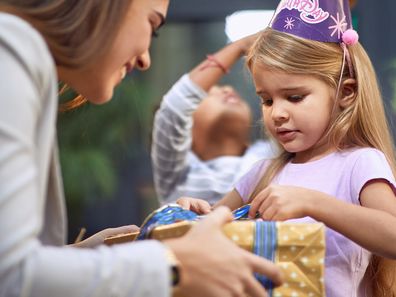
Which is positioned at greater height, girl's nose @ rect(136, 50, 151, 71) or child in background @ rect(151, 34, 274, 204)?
girl's nose @ rect(136, 50, 151, 71)

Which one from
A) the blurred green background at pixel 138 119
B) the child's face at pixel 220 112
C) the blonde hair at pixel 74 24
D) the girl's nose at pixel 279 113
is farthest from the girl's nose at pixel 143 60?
the blurred green background at pixel 138 119

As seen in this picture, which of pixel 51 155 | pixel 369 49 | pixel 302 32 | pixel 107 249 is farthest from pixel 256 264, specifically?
pixel 369 49

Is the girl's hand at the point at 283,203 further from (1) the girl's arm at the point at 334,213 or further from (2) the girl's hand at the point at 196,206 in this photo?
(2) the girl's hand at the point at 196,206

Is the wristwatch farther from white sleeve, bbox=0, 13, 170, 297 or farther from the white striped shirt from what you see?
the white striped shirt

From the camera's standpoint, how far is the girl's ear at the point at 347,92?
152 cm

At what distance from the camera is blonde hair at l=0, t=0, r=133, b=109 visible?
3.34 ft

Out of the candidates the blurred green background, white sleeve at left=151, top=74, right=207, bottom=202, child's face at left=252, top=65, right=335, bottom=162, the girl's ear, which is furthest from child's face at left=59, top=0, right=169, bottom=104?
the blurred green background

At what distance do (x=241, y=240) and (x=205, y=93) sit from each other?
1.31 m

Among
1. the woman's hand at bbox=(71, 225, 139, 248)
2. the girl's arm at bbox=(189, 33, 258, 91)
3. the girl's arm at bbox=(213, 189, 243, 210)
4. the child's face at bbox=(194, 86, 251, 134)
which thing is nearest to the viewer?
the woman's hand at bbox=(71, 225, 139, 248)

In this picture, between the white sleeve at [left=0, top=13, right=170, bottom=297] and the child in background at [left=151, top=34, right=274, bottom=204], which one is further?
the child in background at [left=151, top=34, right=274, bottom=204]

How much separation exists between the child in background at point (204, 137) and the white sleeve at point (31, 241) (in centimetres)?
116

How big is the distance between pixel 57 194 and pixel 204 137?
164 centimetres

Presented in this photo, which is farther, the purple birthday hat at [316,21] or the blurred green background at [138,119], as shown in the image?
the blurred green background at [138,119]

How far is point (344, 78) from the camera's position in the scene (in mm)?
1535
